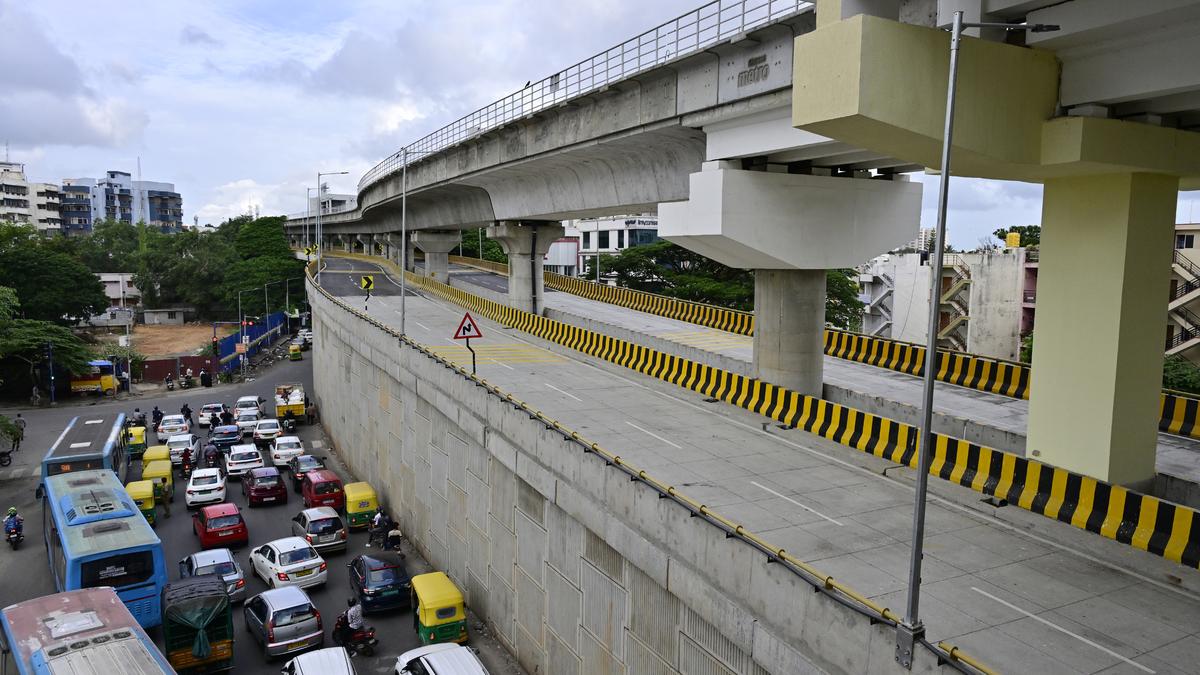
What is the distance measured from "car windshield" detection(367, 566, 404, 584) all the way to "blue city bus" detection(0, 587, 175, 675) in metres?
6.52

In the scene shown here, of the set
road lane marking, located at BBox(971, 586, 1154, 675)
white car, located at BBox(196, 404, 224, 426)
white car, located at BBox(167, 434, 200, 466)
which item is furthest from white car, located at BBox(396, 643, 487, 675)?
white car, located at BBox(196, 404, 224, 426)

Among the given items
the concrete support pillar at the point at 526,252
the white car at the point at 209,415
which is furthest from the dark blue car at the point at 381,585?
the white car at the point at 209,415

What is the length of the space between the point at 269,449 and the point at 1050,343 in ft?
110

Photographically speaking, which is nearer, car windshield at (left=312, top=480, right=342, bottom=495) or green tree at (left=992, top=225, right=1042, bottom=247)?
car windshield at (left=312, top=480, right=342, bottom=495)

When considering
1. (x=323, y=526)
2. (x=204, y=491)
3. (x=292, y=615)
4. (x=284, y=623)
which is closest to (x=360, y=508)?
(x=323, y=526)

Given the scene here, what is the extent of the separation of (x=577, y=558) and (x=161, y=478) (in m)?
20.3

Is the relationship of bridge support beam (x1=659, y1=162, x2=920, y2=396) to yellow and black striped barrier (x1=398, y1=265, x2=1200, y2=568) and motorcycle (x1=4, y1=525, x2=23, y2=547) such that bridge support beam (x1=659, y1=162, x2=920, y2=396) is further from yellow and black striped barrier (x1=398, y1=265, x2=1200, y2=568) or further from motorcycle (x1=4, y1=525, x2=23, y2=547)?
motorcycle (x1=4, y1=525, x2=23, y2=547)

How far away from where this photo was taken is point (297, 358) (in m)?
65.6

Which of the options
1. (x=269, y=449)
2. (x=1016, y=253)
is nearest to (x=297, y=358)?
(x=269, y=449)

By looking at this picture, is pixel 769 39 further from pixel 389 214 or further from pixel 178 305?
pixel 178 305

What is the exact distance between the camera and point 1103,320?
11898 mm

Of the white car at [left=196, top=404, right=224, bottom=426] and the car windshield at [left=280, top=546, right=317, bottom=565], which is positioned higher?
the car windshield at [left=280, top=546, right=317, bottom=565]

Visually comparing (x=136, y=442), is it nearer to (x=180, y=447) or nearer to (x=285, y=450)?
(x=180, y=447)

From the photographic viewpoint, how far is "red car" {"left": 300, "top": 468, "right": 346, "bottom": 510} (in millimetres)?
27125
